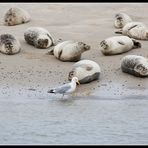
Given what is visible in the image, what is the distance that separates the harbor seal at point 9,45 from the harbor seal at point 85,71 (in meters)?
1.82

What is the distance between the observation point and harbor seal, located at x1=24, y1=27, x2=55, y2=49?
14.0m

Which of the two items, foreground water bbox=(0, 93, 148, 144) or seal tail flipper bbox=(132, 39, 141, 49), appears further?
seal tail flipper bbox=(132, 39, 141, 49)

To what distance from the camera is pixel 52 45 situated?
14.3 m

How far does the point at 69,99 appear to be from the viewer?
36.6ft

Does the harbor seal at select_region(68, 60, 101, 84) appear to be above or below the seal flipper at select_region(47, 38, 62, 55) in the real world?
above

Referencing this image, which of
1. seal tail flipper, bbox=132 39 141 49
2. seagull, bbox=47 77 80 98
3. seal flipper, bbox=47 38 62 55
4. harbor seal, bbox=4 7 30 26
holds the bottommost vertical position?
harbor seal, bbox=4 7 30 26

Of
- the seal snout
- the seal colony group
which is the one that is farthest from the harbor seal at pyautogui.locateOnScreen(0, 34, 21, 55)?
the seal snout

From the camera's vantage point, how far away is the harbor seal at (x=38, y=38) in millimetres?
14008

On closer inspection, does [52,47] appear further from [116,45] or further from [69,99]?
[69,99]

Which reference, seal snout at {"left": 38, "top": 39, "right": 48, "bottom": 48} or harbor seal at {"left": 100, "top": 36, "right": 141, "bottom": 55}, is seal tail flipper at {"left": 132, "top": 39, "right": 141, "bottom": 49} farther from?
seal snout at {"left": 38, "top": 39, "right": 48, "bottom": 48}

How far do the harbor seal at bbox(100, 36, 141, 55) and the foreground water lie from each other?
245 centimetres

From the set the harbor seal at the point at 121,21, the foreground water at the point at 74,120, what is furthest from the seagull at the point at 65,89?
the harbor seal at the point at 121,21

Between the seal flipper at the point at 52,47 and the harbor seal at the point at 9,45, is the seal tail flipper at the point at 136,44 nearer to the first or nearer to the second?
the seal flipper at the point at 52,47

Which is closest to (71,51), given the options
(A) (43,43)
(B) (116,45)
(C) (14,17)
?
(B) (116,45)
